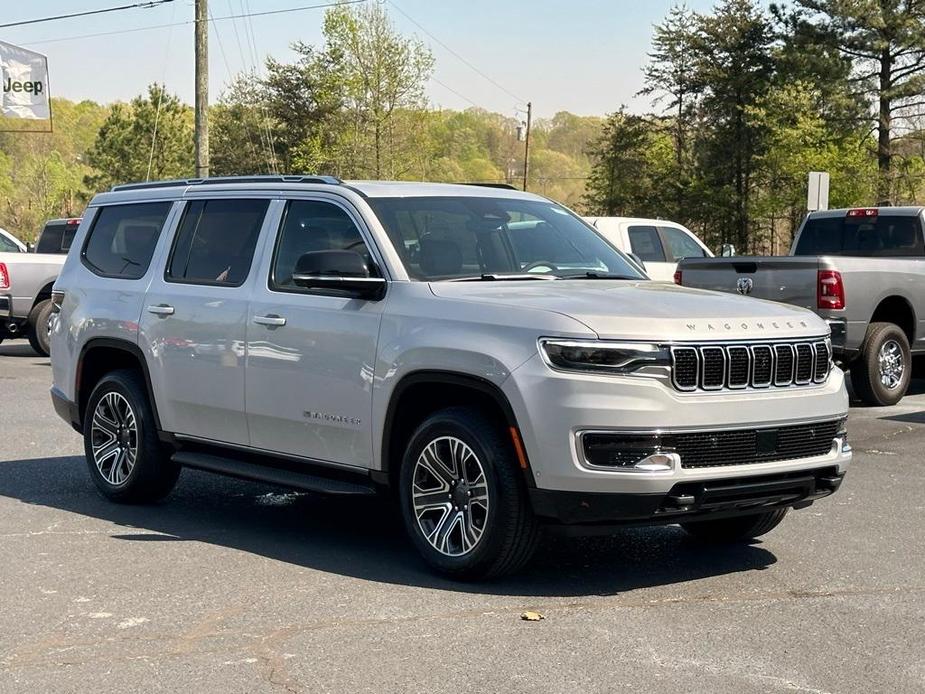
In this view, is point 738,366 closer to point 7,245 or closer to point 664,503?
point 664,503

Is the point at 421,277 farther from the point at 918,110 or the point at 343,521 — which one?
the point at 918,110

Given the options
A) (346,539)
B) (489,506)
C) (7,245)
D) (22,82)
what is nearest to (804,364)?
(489,506)

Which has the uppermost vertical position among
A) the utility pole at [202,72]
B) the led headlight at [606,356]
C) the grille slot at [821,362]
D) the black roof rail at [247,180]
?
the utility pole at [202,72]

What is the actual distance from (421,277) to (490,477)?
1218 millimetres

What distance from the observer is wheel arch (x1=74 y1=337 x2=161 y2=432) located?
843 centimetres

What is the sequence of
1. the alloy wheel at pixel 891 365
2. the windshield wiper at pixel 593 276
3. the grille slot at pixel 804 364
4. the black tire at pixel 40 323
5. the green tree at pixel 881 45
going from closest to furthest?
the grille slot at pixel 804 364 < the windshield wiper at pixel 593 276 < the alloy wheel at pixel 891 365 < the black tire at pixel 40 323 < the green tree at pixel 881 45

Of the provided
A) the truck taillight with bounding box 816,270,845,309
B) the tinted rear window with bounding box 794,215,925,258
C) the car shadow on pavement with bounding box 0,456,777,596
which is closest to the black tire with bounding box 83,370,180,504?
the car shadow on pavement with bounding box 0,456,777,596

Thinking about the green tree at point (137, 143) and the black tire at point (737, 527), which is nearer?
the black tire at point (737, 527)

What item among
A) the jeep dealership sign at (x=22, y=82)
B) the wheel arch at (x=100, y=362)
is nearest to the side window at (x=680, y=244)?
the wheel arch at (x=100, y=362)

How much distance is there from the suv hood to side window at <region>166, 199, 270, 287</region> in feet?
5.02

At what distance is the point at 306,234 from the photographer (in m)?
7.57

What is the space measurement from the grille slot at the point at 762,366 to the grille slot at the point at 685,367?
35cm

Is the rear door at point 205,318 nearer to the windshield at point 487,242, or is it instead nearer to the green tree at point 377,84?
the windshield at point 487,242

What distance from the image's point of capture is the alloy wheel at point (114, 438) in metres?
8.50
